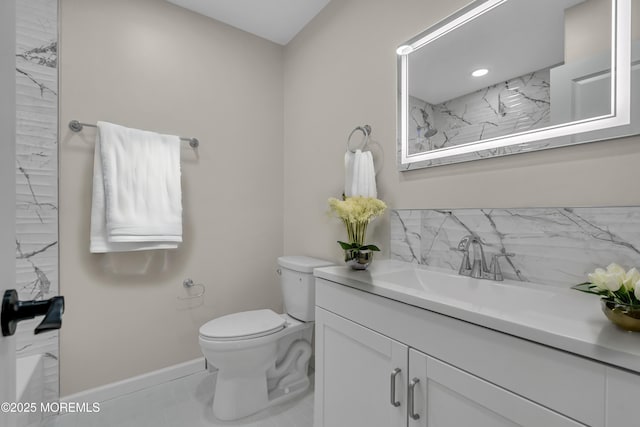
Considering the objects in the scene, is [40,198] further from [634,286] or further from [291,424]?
[634,286]

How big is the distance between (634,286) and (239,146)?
6.95 feet

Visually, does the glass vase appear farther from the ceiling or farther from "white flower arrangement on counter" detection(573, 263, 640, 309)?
the ceiling

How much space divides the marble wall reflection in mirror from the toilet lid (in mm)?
1112

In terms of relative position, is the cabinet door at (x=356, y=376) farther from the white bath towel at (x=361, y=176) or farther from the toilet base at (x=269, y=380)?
the white bath towel at (x=361, y=176)

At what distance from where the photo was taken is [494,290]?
39.4 inches

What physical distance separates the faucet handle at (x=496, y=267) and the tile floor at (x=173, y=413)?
1.19 metres

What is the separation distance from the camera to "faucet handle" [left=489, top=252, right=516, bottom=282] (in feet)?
3.49

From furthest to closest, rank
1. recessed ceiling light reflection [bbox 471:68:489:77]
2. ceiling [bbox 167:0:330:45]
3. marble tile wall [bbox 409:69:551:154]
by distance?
ceiling [bbox 167:0:330:45]
recessed ceiling light reflection [bbox 471:68:489:77]
marble tile wall [bbox 409:69:551:154]

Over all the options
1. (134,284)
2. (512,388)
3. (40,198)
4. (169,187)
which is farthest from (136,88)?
(512,388)

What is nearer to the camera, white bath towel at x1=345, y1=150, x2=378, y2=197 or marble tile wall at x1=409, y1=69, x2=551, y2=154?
marble tile wall at x1=409, y1=69, x2=551, y2=154

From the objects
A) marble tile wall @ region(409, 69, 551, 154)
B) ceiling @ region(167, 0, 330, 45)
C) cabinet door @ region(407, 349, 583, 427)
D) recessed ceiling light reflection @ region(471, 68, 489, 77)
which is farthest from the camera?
ceiling @ region(167, 0, 330, 45)

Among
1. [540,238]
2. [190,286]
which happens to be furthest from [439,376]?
[190,286]

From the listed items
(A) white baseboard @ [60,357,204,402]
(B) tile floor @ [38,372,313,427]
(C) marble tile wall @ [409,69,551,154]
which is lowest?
(B) tile floor @ [38,372,313,427]

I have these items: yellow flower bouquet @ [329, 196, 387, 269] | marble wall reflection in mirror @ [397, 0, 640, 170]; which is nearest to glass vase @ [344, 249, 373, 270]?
yellow flower bouquet @ [329, 196, 387, 269]
